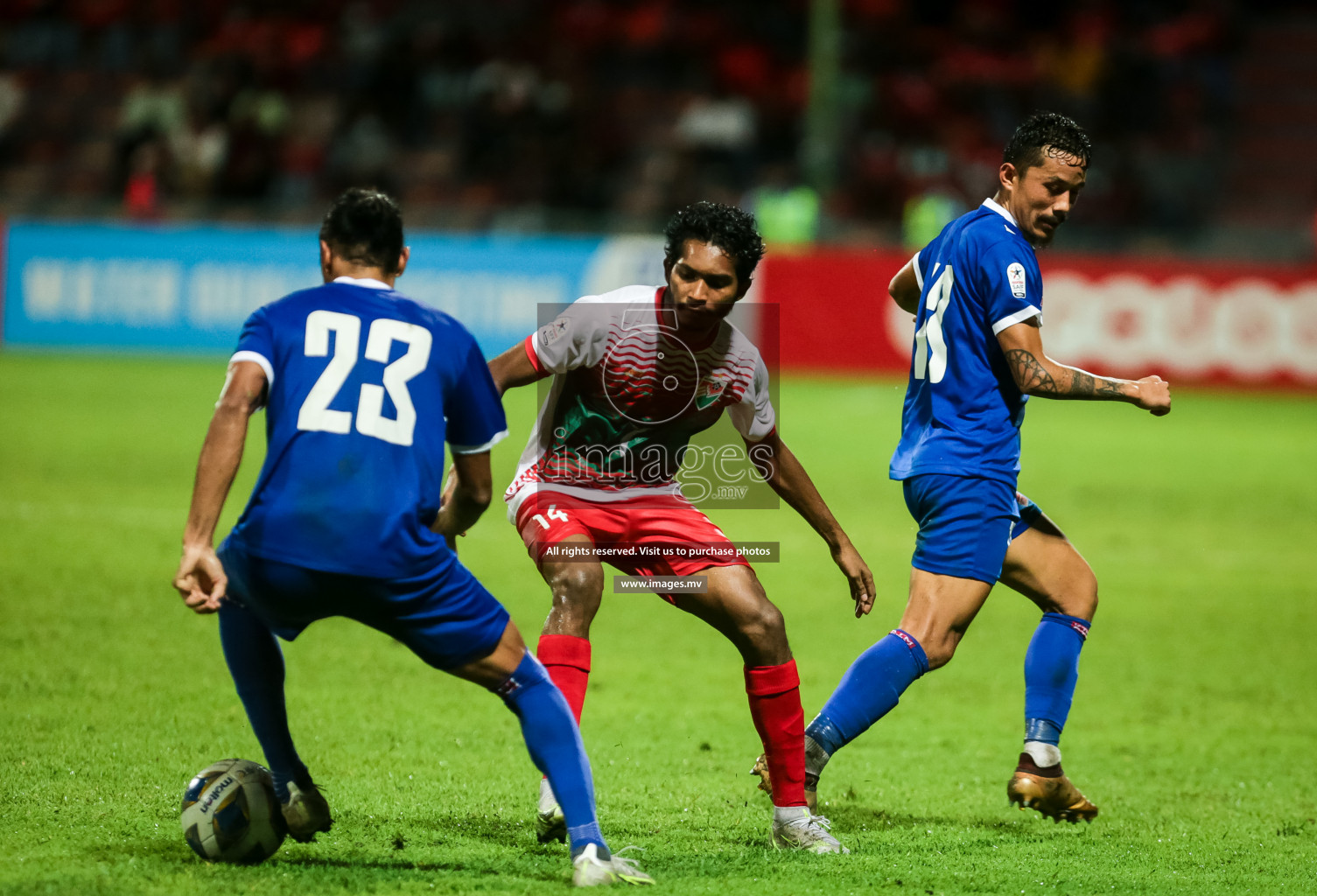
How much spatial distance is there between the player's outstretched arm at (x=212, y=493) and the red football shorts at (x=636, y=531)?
1.22m

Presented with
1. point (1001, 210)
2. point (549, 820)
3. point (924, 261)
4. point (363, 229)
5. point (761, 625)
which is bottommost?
point (549, 820)

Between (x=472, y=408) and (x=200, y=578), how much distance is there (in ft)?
2.57

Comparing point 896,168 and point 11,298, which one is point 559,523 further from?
point 896,168

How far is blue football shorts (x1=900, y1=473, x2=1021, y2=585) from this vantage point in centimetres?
462

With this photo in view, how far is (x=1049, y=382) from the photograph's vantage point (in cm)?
444

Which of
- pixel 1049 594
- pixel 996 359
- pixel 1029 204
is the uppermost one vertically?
pixel 1029 204

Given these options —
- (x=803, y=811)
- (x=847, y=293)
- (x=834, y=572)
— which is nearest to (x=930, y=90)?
(x=847, y=293)

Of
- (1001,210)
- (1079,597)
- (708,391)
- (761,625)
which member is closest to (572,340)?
(708,391)

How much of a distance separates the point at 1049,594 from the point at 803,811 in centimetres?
124

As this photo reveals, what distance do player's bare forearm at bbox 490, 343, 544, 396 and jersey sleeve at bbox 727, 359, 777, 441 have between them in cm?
67

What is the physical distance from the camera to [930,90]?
76.1 ft

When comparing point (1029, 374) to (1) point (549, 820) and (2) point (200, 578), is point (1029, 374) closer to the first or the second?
(1) point (549, 820)

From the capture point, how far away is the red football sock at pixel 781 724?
4.45 m

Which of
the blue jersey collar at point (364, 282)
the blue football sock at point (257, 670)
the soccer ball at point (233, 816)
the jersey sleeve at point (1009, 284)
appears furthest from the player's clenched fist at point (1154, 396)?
the soccer ball at point (233, 816)
